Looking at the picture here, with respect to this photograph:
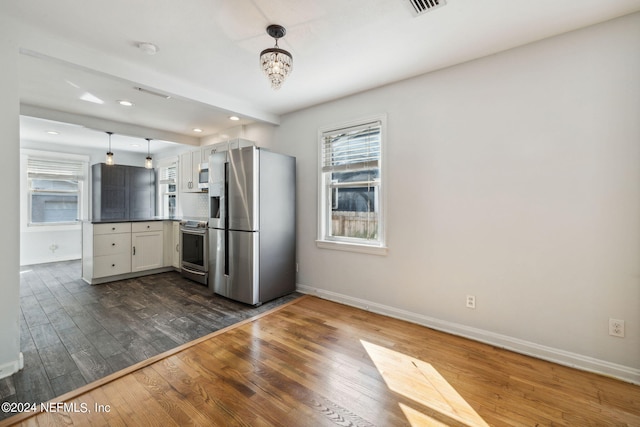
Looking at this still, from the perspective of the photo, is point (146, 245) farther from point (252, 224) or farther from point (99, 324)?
point (252, 224)

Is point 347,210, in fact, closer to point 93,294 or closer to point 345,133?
point 345,133

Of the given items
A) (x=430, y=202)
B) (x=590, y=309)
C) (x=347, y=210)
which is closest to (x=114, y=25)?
(x=347, y=210)

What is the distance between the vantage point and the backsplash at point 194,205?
470 centimetres

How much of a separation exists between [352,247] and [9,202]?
2.94m

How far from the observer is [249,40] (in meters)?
2.21

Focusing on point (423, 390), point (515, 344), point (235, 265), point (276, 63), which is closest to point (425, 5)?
point (276, 63)

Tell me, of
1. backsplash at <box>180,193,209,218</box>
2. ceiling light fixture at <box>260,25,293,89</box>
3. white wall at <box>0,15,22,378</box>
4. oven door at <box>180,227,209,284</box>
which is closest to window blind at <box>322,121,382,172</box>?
ceiling light fixture at <box>260,25,293,89</box>

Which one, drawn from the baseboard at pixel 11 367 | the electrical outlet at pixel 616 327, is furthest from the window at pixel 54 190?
the electrical outlet at pixel 616 327

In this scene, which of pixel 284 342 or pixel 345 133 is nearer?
pixel 284 342

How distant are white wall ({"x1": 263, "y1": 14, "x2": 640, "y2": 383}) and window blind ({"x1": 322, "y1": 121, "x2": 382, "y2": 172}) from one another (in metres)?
0.20

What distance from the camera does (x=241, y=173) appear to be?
336 cm

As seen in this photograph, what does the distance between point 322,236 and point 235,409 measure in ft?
7.37

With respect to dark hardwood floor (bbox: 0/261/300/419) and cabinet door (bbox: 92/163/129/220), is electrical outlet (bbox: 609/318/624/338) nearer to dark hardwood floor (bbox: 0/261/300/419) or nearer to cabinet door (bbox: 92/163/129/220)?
dark hardwood floor (bbox: 0/261/300/419)

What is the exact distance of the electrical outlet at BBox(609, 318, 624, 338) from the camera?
1.97m
